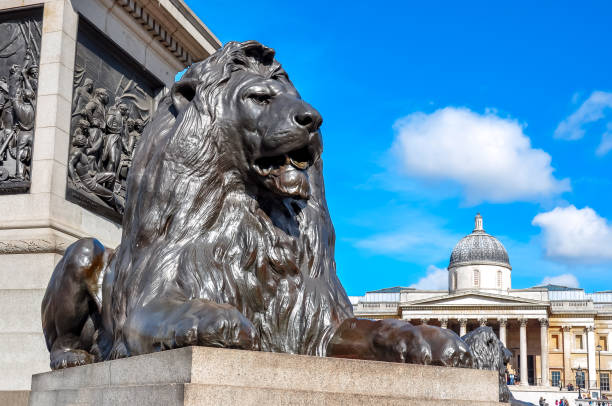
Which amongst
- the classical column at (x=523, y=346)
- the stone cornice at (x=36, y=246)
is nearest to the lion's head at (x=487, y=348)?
the stone cornice at (x=36, y=246)

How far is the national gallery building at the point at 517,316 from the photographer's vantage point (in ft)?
251

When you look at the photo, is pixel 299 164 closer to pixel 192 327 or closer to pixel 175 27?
pixel 192 327

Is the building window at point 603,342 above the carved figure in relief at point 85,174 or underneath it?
above

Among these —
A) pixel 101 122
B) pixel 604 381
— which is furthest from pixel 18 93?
pixel 604 381

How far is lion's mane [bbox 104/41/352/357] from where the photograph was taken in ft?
9.41

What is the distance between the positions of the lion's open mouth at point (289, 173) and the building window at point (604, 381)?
78.9 m

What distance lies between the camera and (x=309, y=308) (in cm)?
305

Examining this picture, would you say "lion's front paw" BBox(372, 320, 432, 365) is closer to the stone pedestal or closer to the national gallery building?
the stone pedestal

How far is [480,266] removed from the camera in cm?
8169

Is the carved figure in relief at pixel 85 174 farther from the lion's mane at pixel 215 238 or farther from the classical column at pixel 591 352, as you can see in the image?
the classical column at pixel 591 352

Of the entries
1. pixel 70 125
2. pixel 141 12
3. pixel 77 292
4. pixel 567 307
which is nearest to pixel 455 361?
pixel 77 292

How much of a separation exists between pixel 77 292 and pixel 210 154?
Answer: 1.11 metres

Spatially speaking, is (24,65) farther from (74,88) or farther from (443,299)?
(443,299)

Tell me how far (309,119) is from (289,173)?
0.68 feet
